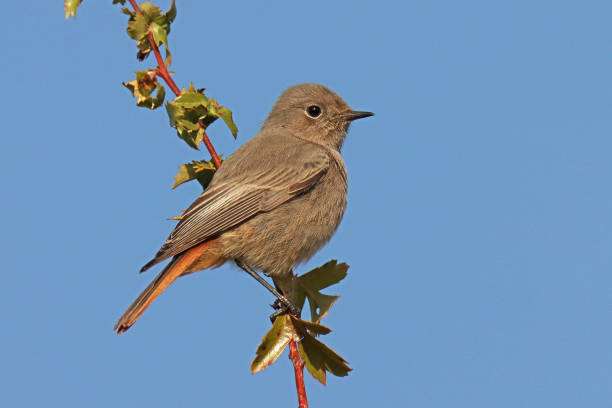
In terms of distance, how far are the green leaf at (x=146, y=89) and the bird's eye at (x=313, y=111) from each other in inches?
125

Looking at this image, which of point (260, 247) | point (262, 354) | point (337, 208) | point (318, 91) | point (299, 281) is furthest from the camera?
point (318, 91)

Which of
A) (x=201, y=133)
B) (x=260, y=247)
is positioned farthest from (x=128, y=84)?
(x=260, y=247)

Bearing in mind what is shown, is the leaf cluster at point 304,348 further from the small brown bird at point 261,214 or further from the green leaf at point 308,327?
the small brown bird at point 261,214

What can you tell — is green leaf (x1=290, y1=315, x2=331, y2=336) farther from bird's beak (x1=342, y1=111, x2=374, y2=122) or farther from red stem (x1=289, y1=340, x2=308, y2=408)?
bird's beak (x1=342, y1=111, x2=374, y2=122)

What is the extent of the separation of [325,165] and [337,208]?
0.54 metres

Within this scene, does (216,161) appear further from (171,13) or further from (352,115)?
(352,115)

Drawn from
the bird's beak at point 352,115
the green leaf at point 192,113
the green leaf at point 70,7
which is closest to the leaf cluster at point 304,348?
the green leaf at point 192,113

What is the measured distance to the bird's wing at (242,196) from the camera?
21.2 feet

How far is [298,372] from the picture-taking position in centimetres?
461

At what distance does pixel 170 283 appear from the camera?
6.25m

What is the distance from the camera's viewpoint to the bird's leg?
5.96m

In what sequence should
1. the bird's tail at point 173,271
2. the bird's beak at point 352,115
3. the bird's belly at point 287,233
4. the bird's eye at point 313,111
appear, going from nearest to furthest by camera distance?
the bird's tail at point 173,271 → the bird's belly at point 287,233 → the bird's beak at point 352,115 → the bird's eye at point 313,111

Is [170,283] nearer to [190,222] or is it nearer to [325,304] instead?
[190,222]

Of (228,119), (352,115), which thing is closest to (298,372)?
(228,119)
